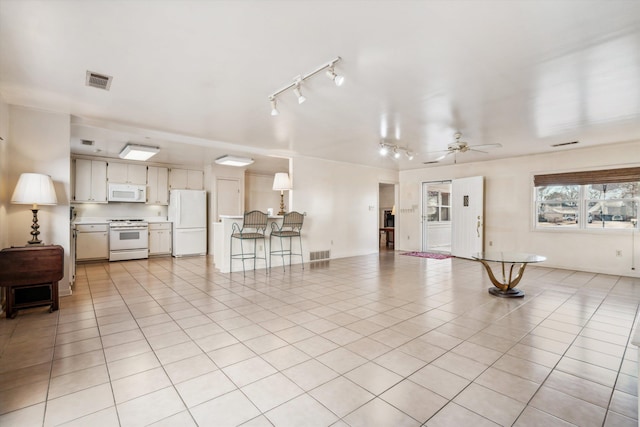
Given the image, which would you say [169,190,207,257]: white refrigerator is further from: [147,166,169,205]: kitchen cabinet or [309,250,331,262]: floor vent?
[309,250,331,262]: floor vent

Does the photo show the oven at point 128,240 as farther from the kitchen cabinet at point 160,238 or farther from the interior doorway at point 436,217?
the interior doorway at point 436,217

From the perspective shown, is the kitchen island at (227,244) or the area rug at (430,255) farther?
the area rug at (430,255)

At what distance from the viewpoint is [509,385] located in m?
1.95

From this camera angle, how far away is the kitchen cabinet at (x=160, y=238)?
720 centimetres

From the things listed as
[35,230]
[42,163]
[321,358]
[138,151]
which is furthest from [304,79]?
[138,151]

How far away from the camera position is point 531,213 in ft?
21.0

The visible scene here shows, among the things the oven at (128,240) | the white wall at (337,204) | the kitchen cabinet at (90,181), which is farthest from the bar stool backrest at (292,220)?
the kitchen cabinet at (90,181)

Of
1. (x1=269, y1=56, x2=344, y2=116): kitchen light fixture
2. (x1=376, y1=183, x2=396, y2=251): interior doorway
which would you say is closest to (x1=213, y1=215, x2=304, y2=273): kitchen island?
(x1=269, y1=56, x2=344, y2=116): kitchen light fixture

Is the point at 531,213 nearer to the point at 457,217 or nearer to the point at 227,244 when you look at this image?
the point at 457,217

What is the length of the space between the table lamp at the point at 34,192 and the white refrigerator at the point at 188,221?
3.78 m

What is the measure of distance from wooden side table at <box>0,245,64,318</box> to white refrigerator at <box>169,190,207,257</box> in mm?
3942

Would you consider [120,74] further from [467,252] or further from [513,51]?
[467,252]

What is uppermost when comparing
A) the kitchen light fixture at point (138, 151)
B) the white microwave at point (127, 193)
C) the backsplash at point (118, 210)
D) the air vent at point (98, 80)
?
the air vent at point (98, 80)

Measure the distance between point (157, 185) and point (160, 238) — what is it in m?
1.34
